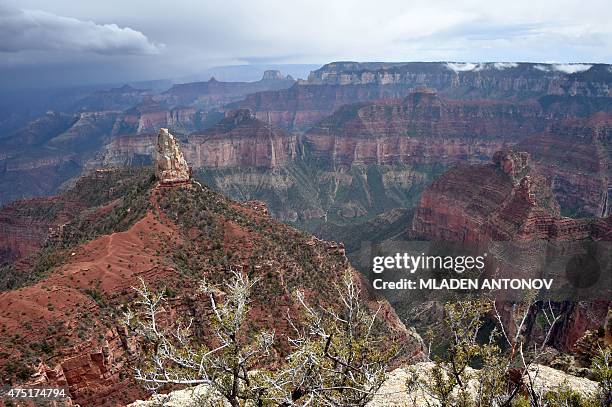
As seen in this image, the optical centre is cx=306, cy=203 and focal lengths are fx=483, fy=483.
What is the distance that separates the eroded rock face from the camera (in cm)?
5828

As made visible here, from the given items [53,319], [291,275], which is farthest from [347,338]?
[291,275]

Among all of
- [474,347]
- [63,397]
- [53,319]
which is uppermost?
[474,347]

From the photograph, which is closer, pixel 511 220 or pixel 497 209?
pixel 511 220

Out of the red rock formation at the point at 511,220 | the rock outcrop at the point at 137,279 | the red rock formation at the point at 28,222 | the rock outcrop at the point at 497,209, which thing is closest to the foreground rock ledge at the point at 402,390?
the rock outcrop at the point at 137,279

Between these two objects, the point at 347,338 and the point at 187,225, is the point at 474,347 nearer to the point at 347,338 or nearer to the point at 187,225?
the point at 347,338

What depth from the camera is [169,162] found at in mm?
58406

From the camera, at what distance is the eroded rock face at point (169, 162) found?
58281 millimetres

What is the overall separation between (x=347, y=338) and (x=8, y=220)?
111 meters

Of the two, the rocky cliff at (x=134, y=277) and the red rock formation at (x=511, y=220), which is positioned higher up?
the rocky cliff at (x=134, y=277)

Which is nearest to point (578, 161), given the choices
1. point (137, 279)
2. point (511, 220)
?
point (511, 220)

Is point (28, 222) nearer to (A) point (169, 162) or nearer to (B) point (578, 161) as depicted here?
(A) point (169, 162)

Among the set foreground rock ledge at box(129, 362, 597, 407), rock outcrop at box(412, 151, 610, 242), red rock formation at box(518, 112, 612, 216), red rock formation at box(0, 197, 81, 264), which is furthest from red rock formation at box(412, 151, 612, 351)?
red rock formation at box(0, 197, 81, 264)

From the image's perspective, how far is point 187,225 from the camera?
169 ft

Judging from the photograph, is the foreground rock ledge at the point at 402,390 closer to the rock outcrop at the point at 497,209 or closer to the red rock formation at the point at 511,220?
the red rock formation at the point at 511,220
